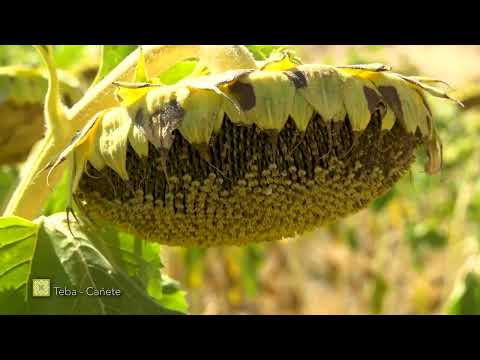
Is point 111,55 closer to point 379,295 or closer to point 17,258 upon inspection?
point 17,258

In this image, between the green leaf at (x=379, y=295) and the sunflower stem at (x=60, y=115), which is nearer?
the sunflower stem at (x=60, y=115)

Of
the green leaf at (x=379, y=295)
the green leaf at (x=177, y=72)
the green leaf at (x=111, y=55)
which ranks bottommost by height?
the green leaf at (x=379, y=295)

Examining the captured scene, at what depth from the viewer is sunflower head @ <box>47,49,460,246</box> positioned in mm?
952

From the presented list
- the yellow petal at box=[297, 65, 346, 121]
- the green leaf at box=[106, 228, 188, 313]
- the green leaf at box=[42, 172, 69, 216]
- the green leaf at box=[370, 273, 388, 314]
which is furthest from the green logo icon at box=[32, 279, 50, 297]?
the green leaf at box=[370, 273, 388, 314]

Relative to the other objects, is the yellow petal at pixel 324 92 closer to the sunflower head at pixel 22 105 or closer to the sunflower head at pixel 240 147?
the sunflower head at pixel 240 147

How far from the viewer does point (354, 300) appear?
21.8ft

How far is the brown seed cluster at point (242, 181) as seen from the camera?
97cm

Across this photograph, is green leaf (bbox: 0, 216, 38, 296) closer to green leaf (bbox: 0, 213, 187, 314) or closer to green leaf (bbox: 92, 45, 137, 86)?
green leaf (bbox: 0, 213, 187, 314)

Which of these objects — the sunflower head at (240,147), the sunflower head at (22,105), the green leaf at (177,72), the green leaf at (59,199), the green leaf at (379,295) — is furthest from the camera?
the green leaf at (379,295)

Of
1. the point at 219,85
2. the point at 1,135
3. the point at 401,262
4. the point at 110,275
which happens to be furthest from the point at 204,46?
the point at 401,262

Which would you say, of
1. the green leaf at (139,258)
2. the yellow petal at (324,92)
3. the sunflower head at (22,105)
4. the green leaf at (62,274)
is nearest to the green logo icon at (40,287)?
the green leaf at (62,274)

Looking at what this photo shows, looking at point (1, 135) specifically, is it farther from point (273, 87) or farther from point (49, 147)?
point (273, 87)

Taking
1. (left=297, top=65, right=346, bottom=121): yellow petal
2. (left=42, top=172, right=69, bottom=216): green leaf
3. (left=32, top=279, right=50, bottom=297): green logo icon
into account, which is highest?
(left=297, top=65, right=346, bottom=121): yellow petal

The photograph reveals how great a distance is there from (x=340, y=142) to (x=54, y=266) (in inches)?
17.4
